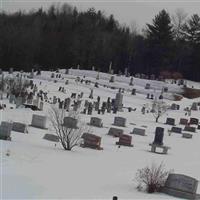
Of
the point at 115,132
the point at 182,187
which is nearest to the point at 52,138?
the point at 115,132

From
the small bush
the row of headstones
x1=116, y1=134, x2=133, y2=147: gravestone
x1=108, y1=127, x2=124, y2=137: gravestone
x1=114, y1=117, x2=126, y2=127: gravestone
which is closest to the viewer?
the small bush

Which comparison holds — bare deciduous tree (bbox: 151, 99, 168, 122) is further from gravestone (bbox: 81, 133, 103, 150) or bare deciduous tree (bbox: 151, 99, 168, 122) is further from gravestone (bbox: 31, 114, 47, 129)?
gravestone (bbox: 81, 133, 103, 150)

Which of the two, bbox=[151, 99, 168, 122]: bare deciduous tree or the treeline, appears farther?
the treeline

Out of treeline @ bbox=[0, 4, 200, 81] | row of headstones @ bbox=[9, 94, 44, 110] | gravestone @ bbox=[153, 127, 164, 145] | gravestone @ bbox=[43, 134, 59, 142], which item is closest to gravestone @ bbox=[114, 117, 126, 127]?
row of headstones @ bbox=[9, 94, 44, 110]

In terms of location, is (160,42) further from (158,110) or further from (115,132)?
(115,132)

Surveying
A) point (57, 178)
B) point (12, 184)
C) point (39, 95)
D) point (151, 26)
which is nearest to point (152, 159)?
point (57, 178)

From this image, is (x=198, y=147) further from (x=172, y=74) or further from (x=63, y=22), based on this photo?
(x=63, y=22)

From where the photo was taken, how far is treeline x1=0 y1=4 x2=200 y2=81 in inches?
3105

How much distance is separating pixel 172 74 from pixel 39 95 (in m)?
36.0

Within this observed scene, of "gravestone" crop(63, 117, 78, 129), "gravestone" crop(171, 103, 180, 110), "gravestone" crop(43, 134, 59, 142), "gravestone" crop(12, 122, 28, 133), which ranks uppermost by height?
"gravestone" crop(171, 103, 180, 110)

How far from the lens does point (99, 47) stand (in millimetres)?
83938

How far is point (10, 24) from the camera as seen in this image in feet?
284

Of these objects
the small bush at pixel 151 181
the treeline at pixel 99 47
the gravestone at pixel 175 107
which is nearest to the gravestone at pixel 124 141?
the small bush at pixel 151 181

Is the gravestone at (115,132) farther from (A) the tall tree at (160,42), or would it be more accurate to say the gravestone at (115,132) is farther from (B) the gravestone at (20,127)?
(A) the tall tree at (160,42)
